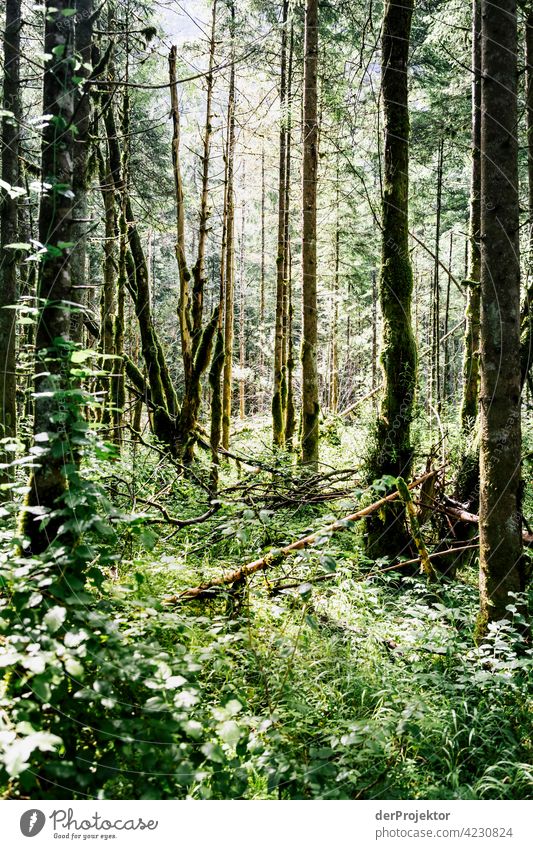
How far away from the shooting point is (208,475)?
877 cm

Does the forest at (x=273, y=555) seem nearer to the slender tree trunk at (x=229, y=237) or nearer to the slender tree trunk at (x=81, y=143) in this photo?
the slender tree trunk at (x=81, y=143)

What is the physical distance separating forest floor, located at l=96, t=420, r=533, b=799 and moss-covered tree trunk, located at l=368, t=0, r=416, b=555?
86 cm

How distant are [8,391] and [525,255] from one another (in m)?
7.00

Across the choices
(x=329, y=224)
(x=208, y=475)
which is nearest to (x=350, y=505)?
(x=208, y=475)

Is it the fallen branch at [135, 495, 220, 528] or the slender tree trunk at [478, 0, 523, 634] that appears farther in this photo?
the fallen branch at [135, 495, 220, 528]

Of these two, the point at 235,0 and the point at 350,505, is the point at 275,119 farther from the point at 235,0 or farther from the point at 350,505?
the point at 350,505

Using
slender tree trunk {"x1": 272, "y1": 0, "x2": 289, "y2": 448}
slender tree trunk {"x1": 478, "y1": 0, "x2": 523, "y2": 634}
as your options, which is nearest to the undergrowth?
slender tree trunk {"x1": 478, "y1": 0, "x2": 523, "y2": 634}

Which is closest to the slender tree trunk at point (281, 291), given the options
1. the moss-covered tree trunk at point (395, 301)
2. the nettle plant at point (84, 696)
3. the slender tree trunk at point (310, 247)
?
the slender tree trunk at point (310, 247)

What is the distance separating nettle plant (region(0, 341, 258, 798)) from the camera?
6.55 feet
